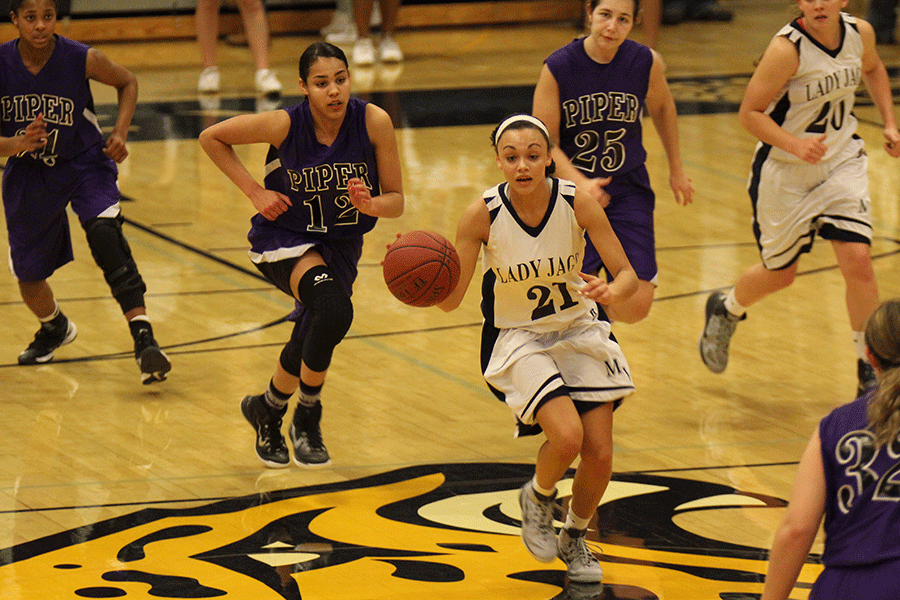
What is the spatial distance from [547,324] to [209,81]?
8.03 meters

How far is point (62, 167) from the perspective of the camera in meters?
5.85

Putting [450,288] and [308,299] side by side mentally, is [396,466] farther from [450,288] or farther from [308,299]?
[450,288]

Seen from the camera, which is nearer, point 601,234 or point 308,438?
point 601,234

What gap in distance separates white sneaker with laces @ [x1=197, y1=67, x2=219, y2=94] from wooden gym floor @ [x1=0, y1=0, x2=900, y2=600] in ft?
7.43

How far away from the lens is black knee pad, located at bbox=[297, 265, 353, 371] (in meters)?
4.73

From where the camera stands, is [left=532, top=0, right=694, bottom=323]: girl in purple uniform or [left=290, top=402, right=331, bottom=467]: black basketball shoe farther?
[left=532, top=0, right=694, bottom=323]: girl in purple uniform

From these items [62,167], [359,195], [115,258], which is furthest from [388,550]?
[62,167]

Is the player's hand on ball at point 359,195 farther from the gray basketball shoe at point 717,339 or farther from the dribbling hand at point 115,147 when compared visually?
the gray basketball shoe at point 717,339

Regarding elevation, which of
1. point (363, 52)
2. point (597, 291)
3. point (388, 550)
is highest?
point (363, 52)

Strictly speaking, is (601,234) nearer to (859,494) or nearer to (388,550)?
(388,550)

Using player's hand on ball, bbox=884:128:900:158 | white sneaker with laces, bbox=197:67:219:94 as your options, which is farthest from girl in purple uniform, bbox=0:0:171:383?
white sneaker with laces, bbox=197:67:219:94

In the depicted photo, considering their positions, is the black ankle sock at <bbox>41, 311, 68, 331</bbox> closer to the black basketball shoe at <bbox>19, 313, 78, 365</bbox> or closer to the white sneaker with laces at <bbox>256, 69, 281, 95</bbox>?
the black basketball shoe at <bbox>19, 313, 78, 365</bbox>

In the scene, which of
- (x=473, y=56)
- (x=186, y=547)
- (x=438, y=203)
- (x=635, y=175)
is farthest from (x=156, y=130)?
(x=186, y=547)

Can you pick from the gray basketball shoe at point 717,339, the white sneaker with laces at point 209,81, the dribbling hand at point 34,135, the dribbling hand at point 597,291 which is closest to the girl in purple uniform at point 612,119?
the gray basketball shoe at point 717,339
